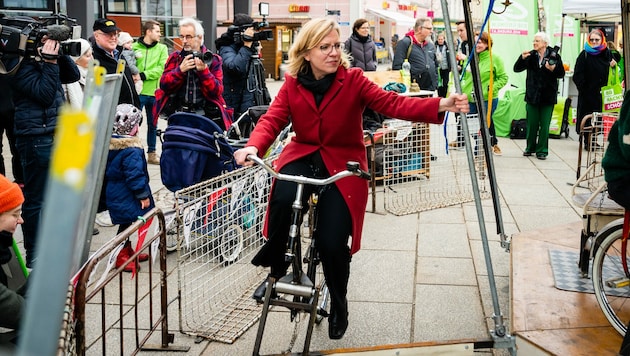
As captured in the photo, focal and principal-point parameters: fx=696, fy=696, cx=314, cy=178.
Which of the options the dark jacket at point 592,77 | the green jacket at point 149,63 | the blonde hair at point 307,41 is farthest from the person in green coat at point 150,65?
the dark jacket at point 592,77

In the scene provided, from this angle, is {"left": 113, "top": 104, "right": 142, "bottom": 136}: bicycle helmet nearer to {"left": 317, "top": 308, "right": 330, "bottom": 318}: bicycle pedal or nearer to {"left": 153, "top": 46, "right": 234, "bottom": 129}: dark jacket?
{"left": 153, "top": 46, "right": 234, "bottom": 129}: dark jacket

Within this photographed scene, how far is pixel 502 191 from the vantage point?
26.7 feet

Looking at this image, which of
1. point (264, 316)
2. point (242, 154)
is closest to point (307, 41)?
point (242, 154)

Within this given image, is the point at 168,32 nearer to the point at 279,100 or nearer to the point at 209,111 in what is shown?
the point at 209,111

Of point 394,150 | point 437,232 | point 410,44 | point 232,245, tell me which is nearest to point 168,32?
point 410,44

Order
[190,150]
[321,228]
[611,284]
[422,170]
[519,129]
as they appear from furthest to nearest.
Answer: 1. [519,129]
2. [422,170]
3. [190,150]
4. [611,284]
5. [321,228]

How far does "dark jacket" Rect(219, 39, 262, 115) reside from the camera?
25.1ft

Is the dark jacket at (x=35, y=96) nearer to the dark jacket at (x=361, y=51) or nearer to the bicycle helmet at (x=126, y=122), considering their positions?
the bicycle helmet at (x=126, y=122)

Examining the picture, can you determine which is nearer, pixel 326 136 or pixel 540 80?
pixel 326 136

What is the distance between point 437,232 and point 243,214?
8.09 ft

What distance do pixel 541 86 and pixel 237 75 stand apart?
15.4ft

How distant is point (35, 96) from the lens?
4.88 meters

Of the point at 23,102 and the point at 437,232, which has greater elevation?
the point at 23,102

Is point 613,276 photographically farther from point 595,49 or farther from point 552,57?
point 595,49
